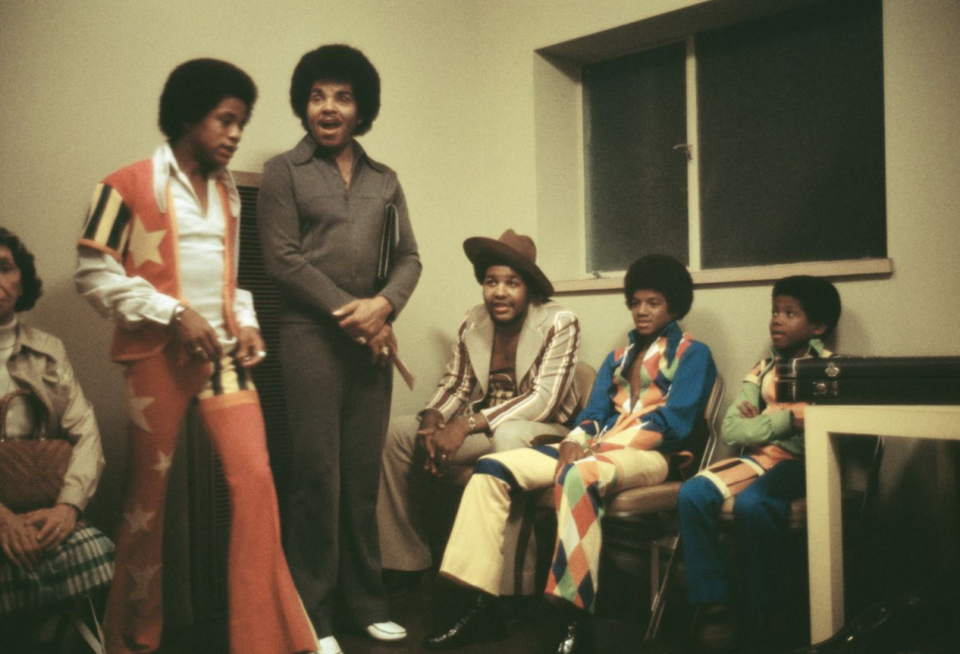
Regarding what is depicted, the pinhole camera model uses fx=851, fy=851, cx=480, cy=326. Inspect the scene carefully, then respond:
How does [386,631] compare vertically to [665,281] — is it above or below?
below

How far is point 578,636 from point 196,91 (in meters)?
1.85

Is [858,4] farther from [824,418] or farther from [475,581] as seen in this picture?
[475,581]

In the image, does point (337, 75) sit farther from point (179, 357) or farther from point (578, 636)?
point (578, 636)

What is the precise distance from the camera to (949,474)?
2.58 meters

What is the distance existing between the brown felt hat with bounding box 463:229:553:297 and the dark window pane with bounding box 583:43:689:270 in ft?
2.33

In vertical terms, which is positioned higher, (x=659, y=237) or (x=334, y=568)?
(x=659, y=237)

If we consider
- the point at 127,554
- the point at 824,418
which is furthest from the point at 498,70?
the point at 127,554

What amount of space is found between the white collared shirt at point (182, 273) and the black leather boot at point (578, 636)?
1.27m

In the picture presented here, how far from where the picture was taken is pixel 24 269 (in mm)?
2357

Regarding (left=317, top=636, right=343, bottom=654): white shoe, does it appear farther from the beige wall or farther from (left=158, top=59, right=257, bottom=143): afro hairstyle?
(left=158, top=59, right=257, bottom=143): afro hairstyle

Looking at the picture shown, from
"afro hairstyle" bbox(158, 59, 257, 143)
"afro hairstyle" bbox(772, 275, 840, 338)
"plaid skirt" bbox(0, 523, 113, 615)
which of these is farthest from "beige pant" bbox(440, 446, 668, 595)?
"afro hairstyle" bbox(158, 59, 257, 143)

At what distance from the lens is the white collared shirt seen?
2029 millimetres

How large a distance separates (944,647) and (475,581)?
4.18 ft

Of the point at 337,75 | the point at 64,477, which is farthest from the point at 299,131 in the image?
the point at 64,477
